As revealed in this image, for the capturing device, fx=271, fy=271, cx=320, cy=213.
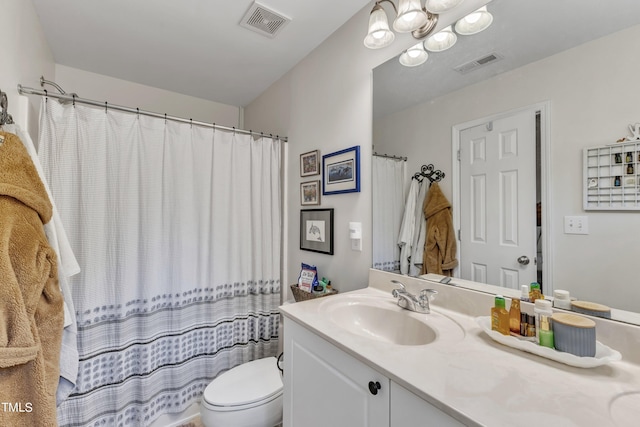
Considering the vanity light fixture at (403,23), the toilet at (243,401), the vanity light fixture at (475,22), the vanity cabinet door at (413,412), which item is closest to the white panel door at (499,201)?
the vanity light fixture at (475,22)

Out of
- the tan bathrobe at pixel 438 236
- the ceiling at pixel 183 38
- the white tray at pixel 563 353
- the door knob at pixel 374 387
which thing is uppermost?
the ceiling at pixel 183 38

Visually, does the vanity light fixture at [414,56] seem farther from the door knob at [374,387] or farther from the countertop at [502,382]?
the door knob at [374,387]

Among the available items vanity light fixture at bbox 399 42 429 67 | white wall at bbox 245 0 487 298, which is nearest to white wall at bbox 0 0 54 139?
white wall at bbox 245 0 487 298

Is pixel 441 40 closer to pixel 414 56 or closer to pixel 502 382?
pixel 414 56

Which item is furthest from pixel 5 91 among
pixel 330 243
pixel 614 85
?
pixel 614 85

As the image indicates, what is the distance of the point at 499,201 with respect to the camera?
40.3 inches

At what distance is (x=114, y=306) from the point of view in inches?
57.8

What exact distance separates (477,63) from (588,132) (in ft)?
1.61

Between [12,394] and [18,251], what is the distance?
41 cm

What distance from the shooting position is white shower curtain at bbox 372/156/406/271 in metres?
1.37

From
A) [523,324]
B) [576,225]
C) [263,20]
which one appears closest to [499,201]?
[576,225]

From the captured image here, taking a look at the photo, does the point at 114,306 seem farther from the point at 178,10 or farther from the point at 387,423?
the point at 178,10

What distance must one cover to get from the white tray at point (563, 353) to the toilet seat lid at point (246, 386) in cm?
106

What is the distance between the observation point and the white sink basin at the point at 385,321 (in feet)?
3.19
